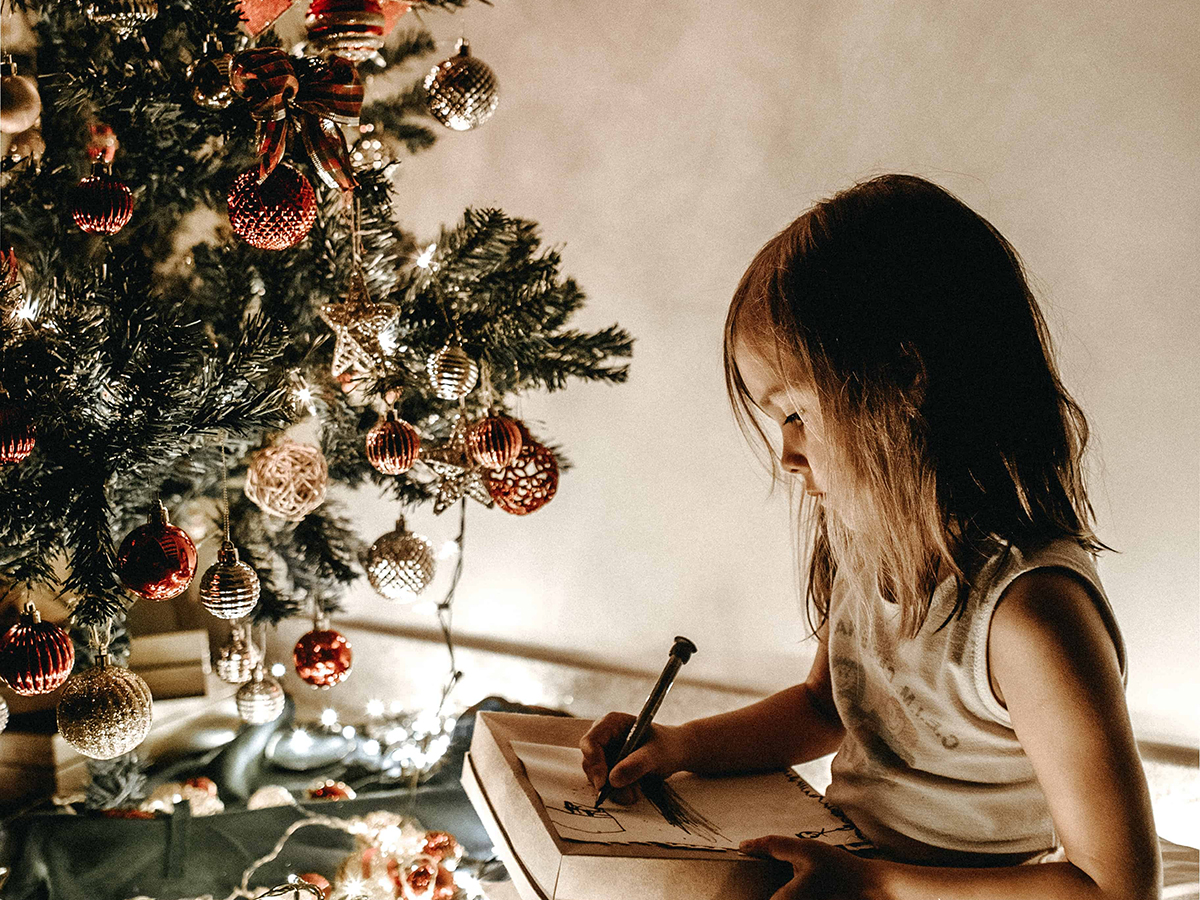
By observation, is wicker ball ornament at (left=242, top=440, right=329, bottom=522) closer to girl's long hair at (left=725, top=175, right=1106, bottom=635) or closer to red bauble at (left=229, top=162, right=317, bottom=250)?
red bauble at (left=229, top=162, right=317, bottom=250)

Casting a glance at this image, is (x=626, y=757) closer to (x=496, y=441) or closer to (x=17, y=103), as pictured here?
(x=496, y=441)

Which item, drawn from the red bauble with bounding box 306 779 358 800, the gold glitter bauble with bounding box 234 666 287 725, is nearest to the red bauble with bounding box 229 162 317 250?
the gold glitter bauble with bounding box 234 666 287 725

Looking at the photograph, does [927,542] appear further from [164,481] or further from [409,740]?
[409,740]

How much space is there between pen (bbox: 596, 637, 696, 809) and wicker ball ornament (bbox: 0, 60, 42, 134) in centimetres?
63

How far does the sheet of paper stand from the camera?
0.48 m

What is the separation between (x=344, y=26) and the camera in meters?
0.65

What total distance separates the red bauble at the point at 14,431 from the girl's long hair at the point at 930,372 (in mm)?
484

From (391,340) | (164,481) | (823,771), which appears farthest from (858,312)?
(823,771)

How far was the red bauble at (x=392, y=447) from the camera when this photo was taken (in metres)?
0.73

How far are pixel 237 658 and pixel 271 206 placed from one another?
0.46m

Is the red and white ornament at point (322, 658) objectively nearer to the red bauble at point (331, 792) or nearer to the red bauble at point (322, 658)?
the red bauble at point (322, 658)

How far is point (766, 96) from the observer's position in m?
1.03

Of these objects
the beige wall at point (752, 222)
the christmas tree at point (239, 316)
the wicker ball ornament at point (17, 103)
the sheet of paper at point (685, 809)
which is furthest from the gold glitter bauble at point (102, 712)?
the beige wall at point (752, 222)

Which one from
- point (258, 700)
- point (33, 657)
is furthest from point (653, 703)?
point (258, 700)
